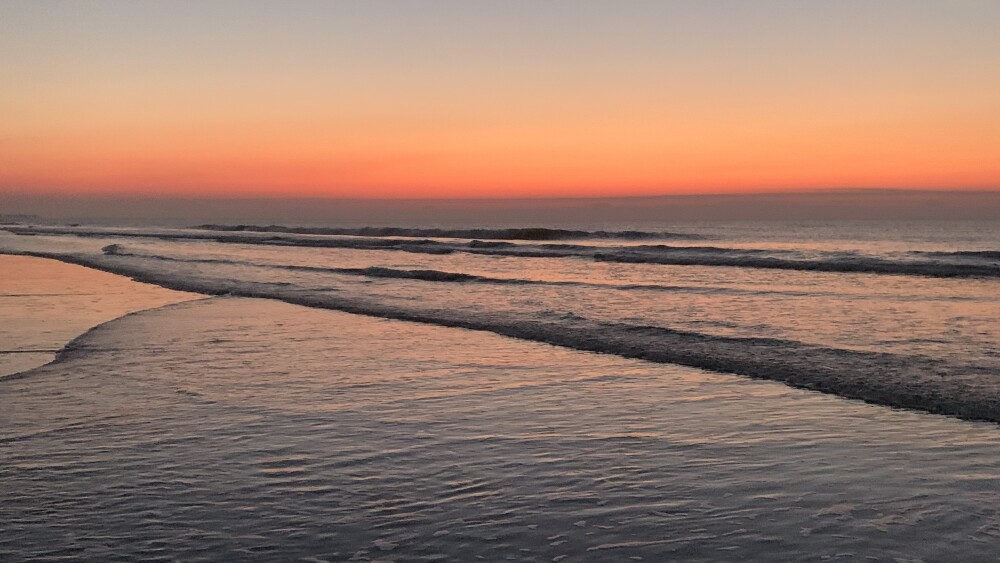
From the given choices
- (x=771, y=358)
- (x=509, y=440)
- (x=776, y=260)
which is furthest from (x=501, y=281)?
(x=509, y=440)

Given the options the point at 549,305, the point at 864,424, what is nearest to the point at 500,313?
the point at 549,305

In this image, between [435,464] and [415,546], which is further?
[435,464]

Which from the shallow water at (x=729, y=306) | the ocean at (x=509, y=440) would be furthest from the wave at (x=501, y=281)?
the ocean at (x=509, y=440)

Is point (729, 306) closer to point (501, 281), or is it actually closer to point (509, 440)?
point (501, 281)

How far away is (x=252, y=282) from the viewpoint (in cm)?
2184

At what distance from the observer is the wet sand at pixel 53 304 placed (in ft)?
34.1

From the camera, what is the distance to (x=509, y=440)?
6.01 metres

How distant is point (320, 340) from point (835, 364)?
6.35m

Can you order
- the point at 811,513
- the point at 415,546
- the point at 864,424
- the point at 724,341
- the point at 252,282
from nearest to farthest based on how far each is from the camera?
the point at 415,546 < the point at 811,513 < the point at 864,424 < the point at 724,341 < the point at 252,282

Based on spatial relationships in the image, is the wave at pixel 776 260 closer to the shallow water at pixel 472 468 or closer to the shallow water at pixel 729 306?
the shallow water at pixel 729 306

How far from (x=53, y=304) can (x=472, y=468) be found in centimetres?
1292

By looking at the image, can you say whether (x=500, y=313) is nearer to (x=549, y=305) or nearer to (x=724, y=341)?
(x=549, y=305)

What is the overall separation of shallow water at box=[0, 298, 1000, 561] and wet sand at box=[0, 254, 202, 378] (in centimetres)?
206

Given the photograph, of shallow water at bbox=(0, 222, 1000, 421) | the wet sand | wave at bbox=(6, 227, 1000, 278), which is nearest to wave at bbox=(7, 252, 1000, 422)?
shallow water at bbox=(0, 222, 1000, 421)
